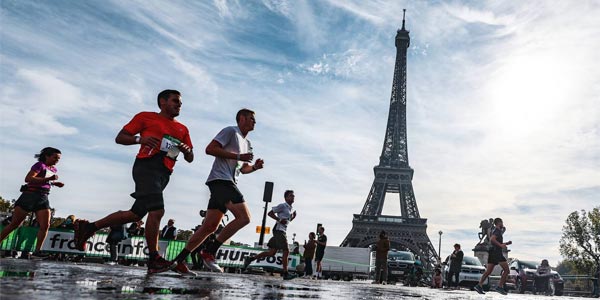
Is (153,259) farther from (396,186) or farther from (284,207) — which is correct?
(396,186)

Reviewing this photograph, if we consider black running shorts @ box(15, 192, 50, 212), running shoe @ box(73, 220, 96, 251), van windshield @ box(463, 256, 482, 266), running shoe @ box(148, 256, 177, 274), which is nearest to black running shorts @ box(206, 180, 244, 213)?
running shoe @ box(148, 256, 177, 274)

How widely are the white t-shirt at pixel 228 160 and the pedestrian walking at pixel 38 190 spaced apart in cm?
268

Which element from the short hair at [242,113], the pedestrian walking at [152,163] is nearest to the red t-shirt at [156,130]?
the pedestrian walking at [152,163]

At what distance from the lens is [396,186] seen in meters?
64.0

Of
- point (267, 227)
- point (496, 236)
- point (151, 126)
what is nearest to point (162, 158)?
point (151, 126)

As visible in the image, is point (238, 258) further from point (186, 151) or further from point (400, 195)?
point (400, 195)

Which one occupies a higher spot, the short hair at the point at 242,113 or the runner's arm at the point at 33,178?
the short hair at the point at 242,113

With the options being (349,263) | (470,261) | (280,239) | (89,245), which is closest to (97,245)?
(89,245)

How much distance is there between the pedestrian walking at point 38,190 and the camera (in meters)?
6.14

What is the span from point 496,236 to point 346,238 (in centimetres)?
4532

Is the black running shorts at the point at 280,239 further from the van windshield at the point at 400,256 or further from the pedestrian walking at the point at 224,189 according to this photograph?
the van windshield at the point at 400,256

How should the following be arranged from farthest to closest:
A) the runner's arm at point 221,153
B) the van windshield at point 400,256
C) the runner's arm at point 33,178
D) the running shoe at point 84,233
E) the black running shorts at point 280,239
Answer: the van windshield at point 400,256
the black running shorts at point 280,239
the runner's arm at point 33,178
the running shoe at point 84,233
the runner's arm at point 221,153

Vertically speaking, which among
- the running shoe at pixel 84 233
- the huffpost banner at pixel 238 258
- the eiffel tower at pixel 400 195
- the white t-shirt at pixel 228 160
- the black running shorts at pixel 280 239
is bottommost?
the huffpost banner at pixel 238 258

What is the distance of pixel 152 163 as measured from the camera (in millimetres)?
4523
